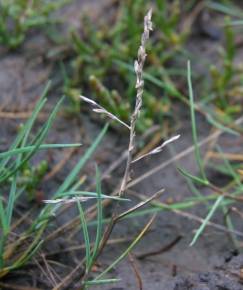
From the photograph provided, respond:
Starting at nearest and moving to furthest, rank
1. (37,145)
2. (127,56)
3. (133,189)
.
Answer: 1. (37,145)
2. (133,189)
3. (127,56)

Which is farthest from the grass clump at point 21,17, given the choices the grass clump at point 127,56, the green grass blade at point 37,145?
the green grass blade at point 37,145

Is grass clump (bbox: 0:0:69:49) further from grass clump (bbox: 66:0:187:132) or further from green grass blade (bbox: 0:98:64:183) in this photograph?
green grass blade (bbox: 0:98:64:183)

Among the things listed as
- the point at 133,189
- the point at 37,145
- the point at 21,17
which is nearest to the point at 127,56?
the point at 21,17

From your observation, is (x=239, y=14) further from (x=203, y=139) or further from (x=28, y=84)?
(x=28, y=84)

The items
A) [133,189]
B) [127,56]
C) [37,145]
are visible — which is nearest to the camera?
[37,145]

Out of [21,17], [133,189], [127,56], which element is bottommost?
[133,189]

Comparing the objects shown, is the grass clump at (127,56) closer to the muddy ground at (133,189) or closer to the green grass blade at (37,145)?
the muddy ground at (133,189)

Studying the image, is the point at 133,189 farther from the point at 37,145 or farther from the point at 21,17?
the point at 21,17

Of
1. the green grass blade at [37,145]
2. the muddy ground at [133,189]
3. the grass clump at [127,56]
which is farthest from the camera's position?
the grass clump at [127,56]
